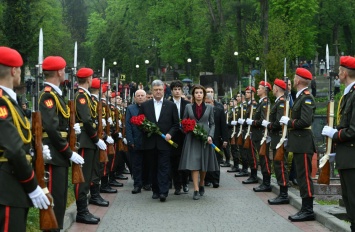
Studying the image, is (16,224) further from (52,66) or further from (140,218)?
(140,218)

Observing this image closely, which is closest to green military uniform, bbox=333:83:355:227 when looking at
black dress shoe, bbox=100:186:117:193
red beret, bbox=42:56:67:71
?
red beret, bbox=42:56:67:71

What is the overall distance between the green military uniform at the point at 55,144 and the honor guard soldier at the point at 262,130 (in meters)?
6.69

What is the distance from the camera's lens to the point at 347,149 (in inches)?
336

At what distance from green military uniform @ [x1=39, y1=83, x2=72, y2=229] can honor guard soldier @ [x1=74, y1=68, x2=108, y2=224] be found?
2.25 m

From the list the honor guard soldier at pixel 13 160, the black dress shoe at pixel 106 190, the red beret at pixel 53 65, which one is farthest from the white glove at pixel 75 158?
the black dress shoe at pixel 106 190

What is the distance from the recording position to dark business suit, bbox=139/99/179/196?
14008 millimetres

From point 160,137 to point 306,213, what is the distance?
3902mm

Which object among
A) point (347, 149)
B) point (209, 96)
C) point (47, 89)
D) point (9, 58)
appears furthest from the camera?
point (209, 96)

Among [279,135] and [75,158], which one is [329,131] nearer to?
[75,158]

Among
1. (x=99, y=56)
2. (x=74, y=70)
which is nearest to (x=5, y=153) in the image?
(x=74, y=70)

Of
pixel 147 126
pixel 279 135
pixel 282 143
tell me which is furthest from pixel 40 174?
pixel 279 135

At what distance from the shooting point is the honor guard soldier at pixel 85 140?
35.6 ft

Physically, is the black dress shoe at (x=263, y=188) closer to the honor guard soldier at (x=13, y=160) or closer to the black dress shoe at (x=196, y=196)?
the black dress shoe at (x=196, y=196)

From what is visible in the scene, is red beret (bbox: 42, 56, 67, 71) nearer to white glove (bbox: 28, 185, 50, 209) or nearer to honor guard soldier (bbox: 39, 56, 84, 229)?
honor guard soldier (bbox: 39, 56, 84, 229)
